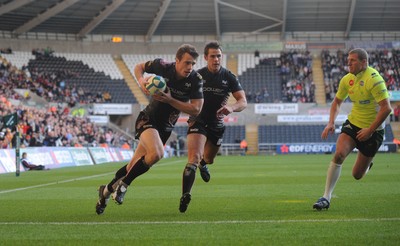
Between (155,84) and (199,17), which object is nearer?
(155,84)

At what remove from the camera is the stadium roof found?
54406 millimetres

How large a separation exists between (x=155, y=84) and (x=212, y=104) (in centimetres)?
250

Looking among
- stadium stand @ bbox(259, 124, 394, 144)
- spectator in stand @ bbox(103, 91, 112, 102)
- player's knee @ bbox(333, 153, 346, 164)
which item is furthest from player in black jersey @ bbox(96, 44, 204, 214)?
spectator in stand @ bbox(103, 91, 112, 102)

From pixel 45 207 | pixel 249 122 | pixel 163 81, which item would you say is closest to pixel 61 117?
pixel 249 122

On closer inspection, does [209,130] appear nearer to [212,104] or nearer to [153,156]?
[212,104]

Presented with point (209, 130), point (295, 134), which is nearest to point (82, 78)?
point (295, 134)

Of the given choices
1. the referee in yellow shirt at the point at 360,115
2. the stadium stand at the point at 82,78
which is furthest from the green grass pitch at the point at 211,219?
the stadium stand at the point at 82,78

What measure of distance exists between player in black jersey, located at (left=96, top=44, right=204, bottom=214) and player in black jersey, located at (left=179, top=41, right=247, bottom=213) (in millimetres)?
640

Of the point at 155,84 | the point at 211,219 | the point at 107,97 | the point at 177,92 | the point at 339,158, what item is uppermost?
the point at 155,84

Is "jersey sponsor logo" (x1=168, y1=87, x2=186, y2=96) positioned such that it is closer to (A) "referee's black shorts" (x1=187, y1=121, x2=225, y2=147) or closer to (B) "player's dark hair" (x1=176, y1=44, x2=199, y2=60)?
(B) "player's dark hair" (x1=176, y1=44, x2=199, y2=60)

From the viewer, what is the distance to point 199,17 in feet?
193

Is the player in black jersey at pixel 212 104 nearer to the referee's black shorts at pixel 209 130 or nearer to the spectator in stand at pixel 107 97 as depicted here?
the referee's black shorts at pixel 209 130

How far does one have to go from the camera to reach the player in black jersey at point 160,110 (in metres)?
8.80

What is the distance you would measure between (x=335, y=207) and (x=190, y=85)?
289 centimetres
